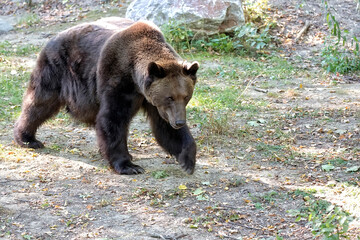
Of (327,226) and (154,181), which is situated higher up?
(327,226)

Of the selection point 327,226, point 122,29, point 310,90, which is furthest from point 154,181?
point 310,90

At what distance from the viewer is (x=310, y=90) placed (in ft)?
33.4

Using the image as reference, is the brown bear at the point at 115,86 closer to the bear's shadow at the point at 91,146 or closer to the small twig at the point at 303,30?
the bear's shadow at the point at 91,146

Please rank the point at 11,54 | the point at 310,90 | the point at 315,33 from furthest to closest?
the point at 315,33 < the point at 11,54 < the point at 310,90

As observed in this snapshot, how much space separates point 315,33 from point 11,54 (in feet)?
25.2

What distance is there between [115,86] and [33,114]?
1720 mm

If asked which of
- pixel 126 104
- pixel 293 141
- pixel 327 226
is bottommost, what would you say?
pixel 293 141

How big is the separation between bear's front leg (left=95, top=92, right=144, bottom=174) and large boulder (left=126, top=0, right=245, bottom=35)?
260 inches

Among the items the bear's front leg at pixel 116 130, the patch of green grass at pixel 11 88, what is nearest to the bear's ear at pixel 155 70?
the bear's front leg at pixel 116 130

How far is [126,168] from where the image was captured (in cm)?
645

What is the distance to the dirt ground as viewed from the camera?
197 inches

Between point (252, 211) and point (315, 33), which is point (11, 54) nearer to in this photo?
point (315, 33)

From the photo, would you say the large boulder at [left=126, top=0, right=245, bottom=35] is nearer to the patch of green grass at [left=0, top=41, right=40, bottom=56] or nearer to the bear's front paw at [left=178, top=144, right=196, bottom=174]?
the patch of green grass at [left=0, top=41, right=40, bottom=56]

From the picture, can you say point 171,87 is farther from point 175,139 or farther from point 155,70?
point 175,139
